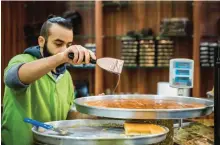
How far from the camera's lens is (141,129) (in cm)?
125

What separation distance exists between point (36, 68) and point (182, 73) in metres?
0.76

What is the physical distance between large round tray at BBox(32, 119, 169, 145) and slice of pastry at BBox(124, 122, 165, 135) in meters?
0.02

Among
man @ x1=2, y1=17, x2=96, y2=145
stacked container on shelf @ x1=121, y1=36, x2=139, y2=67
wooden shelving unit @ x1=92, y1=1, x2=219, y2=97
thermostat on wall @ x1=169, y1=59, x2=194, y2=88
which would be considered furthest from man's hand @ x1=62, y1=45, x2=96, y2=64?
wooden shelving unit @ x1=92, y1=1, x2=219, y2=97

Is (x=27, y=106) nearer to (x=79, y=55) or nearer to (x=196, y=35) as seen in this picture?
(x=79, y=55)

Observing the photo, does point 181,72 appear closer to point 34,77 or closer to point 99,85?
point 34,77

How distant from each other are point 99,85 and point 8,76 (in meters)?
2.29

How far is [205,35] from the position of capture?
3.71 metres

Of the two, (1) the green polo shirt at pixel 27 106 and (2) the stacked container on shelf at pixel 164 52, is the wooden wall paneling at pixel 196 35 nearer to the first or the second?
(2) the stacked container on shelf at pixel 164 52

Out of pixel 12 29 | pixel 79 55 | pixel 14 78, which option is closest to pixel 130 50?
pixel 12 29

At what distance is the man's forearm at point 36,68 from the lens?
135 cm

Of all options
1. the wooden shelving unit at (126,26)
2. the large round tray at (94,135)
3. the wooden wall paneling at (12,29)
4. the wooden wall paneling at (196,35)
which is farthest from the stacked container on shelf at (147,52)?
the large round tray at (94,135)

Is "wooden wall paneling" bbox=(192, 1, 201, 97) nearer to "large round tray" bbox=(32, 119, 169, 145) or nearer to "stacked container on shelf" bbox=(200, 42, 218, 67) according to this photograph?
"stacked container on shelf" bbox=(200, 42, 218, 67)

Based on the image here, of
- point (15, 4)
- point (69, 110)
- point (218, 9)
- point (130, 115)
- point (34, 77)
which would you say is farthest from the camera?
point (218, 9)

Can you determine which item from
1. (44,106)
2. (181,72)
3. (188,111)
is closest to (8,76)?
(44,106)
